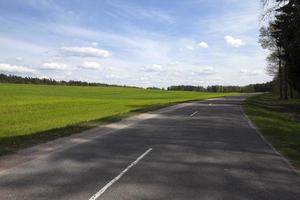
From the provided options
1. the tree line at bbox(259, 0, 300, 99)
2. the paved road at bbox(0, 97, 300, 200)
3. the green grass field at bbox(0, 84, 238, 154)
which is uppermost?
the tree line at bbox(259, 0, 300, 99)

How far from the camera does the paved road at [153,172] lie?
7.49m

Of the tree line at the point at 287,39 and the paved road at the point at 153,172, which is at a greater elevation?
the tree line at the point at 287,39

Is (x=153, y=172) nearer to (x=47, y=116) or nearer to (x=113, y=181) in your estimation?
(x=113, y=181)

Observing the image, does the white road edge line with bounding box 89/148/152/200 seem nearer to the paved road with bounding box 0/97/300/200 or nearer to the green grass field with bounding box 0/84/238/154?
the paved road with bounding box 0/97/300/200

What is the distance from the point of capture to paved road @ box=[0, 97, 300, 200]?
7.49 m

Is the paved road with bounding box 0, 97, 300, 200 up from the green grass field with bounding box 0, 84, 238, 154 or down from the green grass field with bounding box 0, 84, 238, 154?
up

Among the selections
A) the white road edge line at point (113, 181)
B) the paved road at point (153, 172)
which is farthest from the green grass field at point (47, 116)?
the white road edge line at point (113, 181)

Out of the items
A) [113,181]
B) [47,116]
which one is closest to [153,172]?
[113,181]

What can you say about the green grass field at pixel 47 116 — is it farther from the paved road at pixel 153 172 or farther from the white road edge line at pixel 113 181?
the white road edge line at pixel 113 181

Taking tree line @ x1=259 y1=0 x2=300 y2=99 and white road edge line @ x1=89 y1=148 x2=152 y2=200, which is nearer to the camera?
white road edge line @ x1=89 y1=148 x2=152 y2=200


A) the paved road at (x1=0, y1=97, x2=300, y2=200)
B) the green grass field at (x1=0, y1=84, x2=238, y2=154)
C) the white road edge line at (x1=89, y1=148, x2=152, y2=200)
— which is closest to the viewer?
the white road edge line at (x1=89, y1=148, x2=152, y2=200)

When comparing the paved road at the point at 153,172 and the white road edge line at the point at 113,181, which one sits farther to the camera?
the paved road at the point at 153,172

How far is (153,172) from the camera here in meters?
9.24

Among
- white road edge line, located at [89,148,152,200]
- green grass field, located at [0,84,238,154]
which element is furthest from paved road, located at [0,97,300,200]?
green grass field, located at [0,84,238,154]
